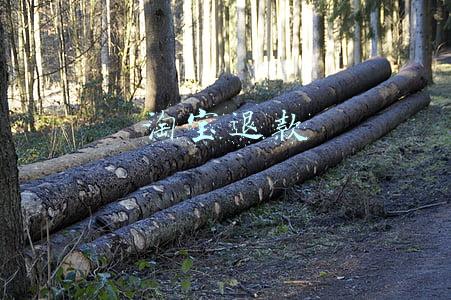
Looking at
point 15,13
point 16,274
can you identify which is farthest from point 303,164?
point 15,13

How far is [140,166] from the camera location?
6.42 meters

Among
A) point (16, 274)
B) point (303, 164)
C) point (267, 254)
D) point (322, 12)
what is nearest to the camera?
point (16, 274)

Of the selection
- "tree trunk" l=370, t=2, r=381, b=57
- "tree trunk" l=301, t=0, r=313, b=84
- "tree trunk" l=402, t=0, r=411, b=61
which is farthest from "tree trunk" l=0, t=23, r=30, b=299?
"tree trunk" l=301, t=0, r=313, b=84

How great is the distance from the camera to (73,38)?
1909 centimetres

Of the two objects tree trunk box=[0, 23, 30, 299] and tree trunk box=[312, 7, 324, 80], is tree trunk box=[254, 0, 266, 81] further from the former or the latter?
tree trunk box=[0, 23, 30, 299]

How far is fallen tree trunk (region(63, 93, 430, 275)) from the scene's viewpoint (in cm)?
493

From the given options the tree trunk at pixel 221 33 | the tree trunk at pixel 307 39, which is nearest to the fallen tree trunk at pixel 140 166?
the tree trunk at pixel 307 39

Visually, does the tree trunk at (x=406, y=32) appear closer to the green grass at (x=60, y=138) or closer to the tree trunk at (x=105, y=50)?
the tree trunk at (x=105, y=50)

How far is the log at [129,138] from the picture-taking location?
23.9 ft

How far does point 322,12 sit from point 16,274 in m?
18.4

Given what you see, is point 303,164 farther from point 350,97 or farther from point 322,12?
point 322,12

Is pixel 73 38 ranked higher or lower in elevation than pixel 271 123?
higher

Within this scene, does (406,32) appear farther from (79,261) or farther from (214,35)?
(79,261)

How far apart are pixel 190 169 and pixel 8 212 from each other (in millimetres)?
3485
